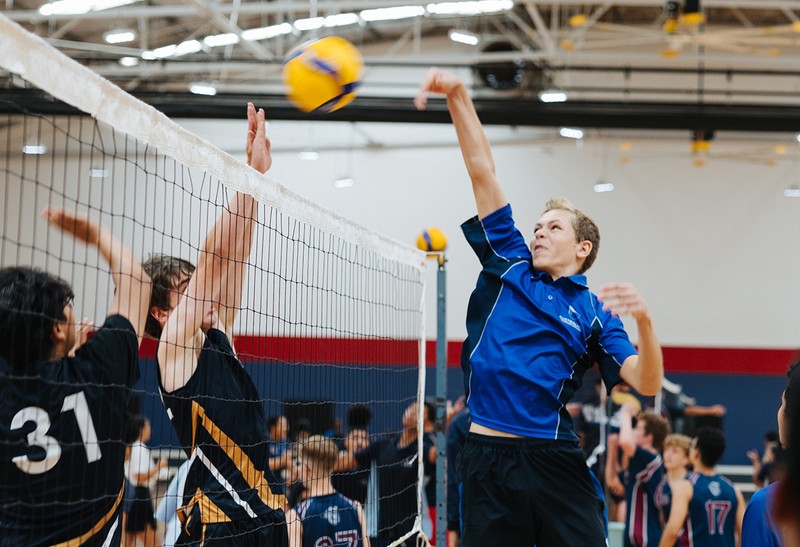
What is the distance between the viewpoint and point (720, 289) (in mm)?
17625

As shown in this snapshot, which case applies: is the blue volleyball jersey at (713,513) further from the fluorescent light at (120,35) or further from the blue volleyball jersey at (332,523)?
the fluorescent light at (120,35)

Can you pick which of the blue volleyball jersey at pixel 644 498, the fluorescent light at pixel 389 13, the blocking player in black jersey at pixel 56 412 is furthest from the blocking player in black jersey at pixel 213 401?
the fluorescent light at pixel 389 13

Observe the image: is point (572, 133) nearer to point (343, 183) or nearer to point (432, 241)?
point (343, 183)

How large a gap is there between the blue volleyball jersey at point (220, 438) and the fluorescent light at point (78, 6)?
13.1 metres

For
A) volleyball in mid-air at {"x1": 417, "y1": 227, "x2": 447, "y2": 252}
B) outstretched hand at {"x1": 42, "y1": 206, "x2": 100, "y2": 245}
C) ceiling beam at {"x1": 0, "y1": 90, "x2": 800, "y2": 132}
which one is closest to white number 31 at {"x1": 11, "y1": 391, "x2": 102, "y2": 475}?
outstretched hand at {"x1": 42, "y1": 206, "x2": 100, "y2": 245}

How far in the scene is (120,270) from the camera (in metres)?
2.74

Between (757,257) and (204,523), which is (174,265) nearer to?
(204,523)

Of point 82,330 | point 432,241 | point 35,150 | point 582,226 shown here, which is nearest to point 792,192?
point 432,241

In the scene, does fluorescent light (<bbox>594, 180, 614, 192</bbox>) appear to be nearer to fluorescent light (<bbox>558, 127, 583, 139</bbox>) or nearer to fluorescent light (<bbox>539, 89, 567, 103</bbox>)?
fluorescent light (<bbox>558, 127, 583, 139</bbox>)

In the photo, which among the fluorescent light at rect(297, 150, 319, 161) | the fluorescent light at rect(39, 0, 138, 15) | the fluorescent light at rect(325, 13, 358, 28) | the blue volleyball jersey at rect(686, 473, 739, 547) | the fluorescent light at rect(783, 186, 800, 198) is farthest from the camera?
the fluorescent light at rect(297, 150, 319, 161)

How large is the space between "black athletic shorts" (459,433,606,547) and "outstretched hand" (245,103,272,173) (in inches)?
59.9

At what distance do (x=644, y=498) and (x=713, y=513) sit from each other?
50.0 inches

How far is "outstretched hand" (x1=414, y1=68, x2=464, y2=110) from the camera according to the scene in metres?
3.37

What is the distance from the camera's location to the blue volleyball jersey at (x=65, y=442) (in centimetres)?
252
